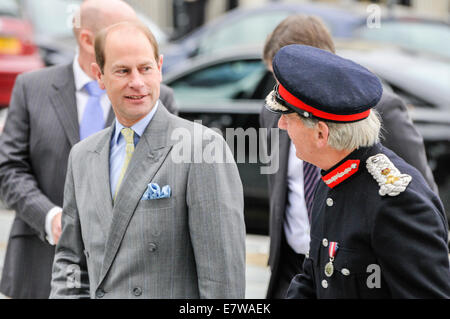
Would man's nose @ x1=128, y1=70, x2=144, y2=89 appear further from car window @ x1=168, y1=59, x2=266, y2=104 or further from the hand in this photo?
car window @ x1=168, y1=59, x2=266, y2=104

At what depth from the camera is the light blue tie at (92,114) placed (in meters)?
3.37

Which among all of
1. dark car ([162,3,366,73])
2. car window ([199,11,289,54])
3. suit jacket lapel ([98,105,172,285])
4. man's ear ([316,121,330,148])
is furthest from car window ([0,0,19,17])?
man's ear ([316,121,330,148])

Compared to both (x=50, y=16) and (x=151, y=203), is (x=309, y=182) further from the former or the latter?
(x=50, y=16)

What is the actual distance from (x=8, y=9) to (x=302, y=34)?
630 centimetres

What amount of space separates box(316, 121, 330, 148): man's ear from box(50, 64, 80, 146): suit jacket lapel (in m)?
1.45

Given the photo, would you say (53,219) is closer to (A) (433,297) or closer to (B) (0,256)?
(A) (433,297)

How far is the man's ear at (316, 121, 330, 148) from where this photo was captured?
2186mm

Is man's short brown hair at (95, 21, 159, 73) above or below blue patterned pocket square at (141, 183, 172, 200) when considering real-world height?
above

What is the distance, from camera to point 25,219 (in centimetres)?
325

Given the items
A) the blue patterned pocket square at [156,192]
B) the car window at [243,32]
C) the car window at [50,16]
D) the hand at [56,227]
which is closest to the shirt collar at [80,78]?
A: the hand at [56,227]

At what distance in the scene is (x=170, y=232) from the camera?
7.84 feet

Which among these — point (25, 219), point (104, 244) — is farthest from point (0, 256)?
point (104, 244)

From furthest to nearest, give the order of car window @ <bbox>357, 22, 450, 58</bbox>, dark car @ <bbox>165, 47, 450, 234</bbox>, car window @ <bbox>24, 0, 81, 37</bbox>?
car window @ <bbox>24, 0, 81, 37</bbox>
car window @ <bbox>357, 22, 450, 58</bbox>
dark car @ <bbox>165, 47, 450, 234</bbox>

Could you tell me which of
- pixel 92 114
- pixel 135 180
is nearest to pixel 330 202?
pixel 135 180
